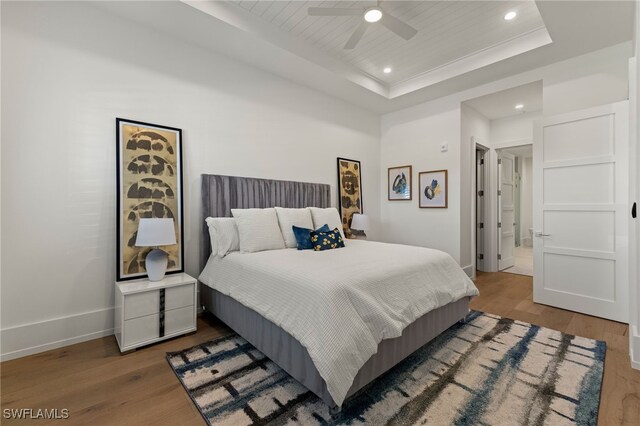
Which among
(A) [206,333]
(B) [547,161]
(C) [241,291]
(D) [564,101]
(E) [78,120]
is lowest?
(A) [206,333]

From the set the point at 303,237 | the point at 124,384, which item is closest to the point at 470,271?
the point at 303,237

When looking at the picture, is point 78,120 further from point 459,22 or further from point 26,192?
point 459,22

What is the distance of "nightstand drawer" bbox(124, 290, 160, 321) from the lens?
7.12 feet

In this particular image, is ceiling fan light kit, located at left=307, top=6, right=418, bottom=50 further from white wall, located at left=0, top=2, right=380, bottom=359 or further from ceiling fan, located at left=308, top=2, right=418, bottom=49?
white wall, located at left=0, top=2, right=380, bottom=359

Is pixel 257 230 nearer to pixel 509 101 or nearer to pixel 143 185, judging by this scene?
pixel 143 185

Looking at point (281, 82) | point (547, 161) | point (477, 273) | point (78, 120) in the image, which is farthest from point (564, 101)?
point (78, 120)

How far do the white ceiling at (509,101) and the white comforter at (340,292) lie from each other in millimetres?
2814

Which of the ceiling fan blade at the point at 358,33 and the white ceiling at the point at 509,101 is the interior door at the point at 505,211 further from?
the ceiling fan blade at the point at 358,33

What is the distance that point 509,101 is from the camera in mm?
4160

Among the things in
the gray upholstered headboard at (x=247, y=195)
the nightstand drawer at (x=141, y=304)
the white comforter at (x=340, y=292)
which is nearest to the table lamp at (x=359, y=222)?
the gray upholstered headboard at (x=247, y=195)

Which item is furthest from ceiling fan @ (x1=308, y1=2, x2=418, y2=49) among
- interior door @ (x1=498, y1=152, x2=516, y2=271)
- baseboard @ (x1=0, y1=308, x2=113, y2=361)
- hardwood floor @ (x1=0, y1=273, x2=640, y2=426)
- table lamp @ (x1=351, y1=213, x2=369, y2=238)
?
interior door @ (x1=498, y1=152, x2=516, y2=271)

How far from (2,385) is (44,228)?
109 centimetres

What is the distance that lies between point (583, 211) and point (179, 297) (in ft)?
13.7

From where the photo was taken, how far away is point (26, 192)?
7.04 feet
